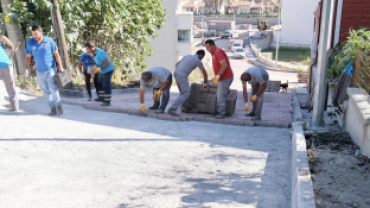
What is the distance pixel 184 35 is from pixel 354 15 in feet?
61.9

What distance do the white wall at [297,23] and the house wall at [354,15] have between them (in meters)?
48.8

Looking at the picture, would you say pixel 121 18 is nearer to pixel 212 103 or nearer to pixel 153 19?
A: pixel 153 19

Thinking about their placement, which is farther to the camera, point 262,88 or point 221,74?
point 221,74

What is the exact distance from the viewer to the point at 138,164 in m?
4.68

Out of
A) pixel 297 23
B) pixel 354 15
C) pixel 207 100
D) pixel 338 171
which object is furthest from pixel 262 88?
pixel 297 23

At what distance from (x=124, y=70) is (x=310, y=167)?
1039 cm

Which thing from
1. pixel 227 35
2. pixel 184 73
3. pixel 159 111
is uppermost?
pixel 184 73

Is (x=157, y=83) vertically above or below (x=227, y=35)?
above

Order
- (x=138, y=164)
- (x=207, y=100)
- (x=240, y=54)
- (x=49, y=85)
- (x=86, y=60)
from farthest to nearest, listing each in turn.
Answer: (x=240, y=54) → (x=86, y=60) → (x=207, y=100) → (x=49, y=85) → (x=138, y=164)

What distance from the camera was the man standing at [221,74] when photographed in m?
7.14

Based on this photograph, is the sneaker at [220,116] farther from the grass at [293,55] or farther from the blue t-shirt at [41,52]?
the grass at [293,55]

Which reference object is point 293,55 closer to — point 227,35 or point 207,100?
point 227,35

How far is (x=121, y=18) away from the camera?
1259 centimetres

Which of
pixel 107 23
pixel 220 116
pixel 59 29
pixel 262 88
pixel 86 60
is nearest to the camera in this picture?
pixel 262 88
